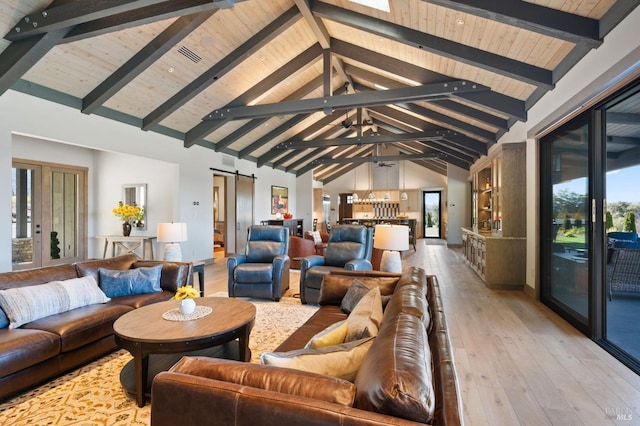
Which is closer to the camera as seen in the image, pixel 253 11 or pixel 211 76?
pixel 253 11

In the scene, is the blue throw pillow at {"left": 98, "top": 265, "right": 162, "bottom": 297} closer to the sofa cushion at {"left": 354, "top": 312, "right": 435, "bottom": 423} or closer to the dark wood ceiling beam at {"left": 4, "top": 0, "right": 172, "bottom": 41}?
the dark wood ceiling beam at {"left": 4, "top": 0, "right": 172, "bottom": 41}

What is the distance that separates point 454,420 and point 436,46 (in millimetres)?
3978

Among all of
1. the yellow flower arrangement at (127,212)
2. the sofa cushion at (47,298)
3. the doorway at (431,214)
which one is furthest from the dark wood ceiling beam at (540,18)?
the doorway at (431,214)

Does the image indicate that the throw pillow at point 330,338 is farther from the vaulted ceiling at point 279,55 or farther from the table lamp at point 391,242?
the vaulted ceiling at point 279,55

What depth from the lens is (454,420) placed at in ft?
2.77

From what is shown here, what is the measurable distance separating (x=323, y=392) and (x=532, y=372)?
7.79 ft

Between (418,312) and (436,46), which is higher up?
(436,46)

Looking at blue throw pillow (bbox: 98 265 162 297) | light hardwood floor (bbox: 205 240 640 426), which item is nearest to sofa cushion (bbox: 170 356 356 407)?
light hardwood floor (bbox: 205 240 640 426)

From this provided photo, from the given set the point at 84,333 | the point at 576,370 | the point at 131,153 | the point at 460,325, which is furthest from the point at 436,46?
the point at 131,153

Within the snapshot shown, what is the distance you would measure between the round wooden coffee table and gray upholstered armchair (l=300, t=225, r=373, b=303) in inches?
65.4

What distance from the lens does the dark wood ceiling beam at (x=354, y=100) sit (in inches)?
186

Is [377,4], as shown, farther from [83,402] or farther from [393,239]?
[83,402]

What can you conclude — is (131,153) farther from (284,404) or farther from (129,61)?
(284,404)

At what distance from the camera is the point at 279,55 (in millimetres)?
5609
